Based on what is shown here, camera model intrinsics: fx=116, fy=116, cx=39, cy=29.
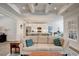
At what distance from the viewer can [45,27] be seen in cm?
633

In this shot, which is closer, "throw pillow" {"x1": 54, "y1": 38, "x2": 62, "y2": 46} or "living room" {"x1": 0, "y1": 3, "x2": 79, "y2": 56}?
"living room" {"x1": 0, "y1": 3, "x2": 79, "y2": 56}

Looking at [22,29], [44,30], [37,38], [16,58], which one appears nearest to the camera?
[16,58]

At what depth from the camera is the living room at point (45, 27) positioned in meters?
4.21

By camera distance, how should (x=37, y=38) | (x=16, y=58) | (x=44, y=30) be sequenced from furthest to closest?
1. (x=44, y=30)
2. (x=37, y=38)
3. (x=16, y=58)

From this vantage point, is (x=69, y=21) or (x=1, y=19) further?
(x=1, y=19)

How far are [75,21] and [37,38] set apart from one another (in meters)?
1.98

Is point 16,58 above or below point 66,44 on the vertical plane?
above

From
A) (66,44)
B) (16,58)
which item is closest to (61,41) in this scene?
(66,44)

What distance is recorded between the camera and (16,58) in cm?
118

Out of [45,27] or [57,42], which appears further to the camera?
[45,27]

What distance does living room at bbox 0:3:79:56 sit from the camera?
13.8 feet

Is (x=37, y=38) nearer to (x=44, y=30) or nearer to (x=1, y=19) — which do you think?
(x=44, y=30)

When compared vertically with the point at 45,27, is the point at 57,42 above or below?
below

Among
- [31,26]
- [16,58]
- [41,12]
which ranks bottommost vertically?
[16,58]
